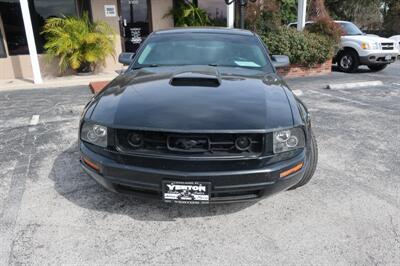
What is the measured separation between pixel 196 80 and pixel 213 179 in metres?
1.00

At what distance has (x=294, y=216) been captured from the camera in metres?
2.81

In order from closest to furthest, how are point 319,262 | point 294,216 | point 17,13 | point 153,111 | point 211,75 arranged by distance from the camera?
point 319,262, point 153,111, point 294,216, point 211,75, point 17,13

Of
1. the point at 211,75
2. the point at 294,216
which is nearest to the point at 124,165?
the point at 211,75

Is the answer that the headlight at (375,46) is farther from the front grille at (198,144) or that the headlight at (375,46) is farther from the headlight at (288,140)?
the front grille at (198,144)

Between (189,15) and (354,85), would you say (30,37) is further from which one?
(354,85)

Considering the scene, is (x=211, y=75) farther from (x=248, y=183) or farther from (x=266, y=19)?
(x=266, y=19)

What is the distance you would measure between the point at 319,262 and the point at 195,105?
4.53 ft

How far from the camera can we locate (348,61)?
36.9 feet

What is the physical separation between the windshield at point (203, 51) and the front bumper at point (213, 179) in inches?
61.1

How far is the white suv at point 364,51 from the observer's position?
10516mm

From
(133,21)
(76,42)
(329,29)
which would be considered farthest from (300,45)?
(76,42)

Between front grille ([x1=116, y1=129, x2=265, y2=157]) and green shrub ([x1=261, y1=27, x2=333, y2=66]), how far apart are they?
7.88 meters

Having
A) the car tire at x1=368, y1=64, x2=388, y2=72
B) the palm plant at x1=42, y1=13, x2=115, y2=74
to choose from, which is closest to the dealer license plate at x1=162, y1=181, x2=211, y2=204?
the palm plant at x1=42, y1=13, x2=115, y2=74

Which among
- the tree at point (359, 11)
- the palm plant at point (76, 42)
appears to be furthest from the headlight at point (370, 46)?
the tree at point (359, 11)
